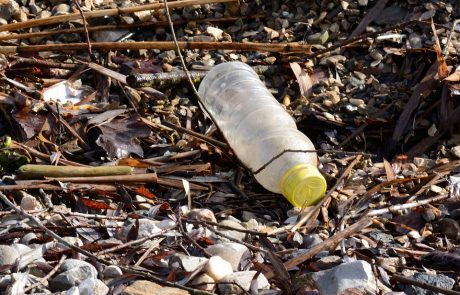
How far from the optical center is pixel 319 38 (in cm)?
398

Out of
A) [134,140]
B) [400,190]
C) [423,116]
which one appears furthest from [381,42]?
[134,140]

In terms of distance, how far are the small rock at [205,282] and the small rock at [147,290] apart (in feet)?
0.28

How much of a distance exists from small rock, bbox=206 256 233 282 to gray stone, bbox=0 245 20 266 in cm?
52

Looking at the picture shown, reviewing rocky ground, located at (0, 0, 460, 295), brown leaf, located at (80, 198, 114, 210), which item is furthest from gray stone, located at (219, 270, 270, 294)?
brown leaf, located at (80, 198, 114, 210)

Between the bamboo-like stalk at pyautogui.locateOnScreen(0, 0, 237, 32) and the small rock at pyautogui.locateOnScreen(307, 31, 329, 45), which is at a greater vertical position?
the bamboo-like stalk at pyautogui.locateOnScreen(0, 0, 237, 32)

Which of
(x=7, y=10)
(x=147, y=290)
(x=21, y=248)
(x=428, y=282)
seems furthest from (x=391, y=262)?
(x=7, y=10)

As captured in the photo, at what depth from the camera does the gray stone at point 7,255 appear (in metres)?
2.38

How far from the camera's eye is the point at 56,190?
2.96m

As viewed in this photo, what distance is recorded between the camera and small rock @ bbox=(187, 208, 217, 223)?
9.32ft

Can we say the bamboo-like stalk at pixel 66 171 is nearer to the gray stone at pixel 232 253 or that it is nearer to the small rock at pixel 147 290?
the gray stone at pixel 232 253

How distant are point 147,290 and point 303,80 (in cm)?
171

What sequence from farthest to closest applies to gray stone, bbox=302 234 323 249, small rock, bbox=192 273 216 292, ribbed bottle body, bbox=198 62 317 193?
ribbed bottle body, bbox=198 62 317 193 < gray stone, bbox=302 234 323 249 < small rock, bbox=192 273 216 292

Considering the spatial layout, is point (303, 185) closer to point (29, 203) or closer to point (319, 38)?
point (29, 203)

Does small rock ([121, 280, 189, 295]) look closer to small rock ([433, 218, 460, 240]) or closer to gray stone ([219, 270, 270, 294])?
gray stone ([219, 270, 270, 294])
